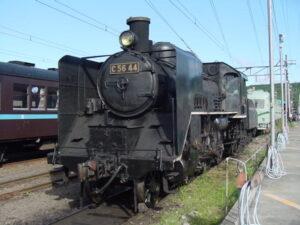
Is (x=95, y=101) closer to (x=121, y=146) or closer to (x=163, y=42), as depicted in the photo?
(x=121, y=146)

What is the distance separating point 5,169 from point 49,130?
241cm

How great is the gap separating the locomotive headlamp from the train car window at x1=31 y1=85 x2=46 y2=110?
672 centimetres

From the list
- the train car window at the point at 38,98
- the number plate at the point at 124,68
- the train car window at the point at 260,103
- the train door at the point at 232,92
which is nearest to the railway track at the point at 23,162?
the train car window at the point at 38,98

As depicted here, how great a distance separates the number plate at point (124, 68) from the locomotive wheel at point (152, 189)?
1999 millimetres

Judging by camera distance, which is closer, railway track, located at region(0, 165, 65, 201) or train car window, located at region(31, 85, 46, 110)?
railway track, located at region(0, 165, 65, 201)

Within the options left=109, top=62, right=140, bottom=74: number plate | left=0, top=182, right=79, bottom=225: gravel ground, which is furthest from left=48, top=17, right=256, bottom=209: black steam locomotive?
left=0, top=182, right=79, bottom=225: gravel ground

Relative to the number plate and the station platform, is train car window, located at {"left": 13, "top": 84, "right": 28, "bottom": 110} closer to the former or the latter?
the number plate

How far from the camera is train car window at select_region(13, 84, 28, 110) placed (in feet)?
39.1

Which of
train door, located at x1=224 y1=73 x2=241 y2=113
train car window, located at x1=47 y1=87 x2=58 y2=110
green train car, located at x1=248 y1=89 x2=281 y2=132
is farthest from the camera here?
green train car, located at x1=248 y1=89 x2=281 y2=132

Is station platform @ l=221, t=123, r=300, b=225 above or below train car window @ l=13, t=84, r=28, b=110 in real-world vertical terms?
below

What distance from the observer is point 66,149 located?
6941 mm

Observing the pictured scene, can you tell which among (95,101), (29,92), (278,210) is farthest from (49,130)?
(278,210)

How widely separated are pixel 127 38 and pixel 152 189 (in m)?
2.90

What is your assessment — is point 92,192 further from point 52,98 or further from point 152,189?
point 52,98
